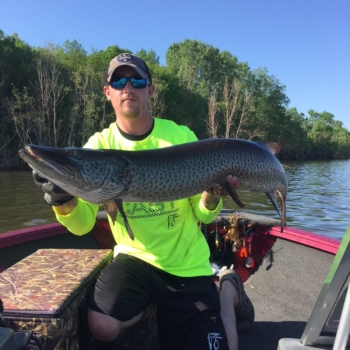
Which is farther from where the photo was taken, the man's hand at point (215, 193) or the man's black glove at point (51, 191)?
the man's hand at point (215, 193)

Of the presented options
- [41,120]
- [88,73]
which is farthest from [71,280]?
[88,73]

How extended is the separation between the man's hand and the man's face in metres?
0.77

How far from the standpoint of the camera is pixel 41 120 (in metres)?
31.2

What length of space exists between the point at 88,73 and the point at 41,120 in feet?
22.2

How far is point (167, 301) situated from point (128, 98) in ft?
4.72

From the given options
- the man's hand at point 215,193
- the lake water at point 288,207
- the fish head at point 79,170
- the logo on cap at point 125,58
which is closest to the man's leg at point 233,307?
the man's hand at point 215,193

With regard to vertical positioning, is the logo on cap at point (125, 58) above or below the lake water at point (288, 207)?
above

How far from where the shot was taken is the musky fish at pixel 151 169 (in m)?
2.01

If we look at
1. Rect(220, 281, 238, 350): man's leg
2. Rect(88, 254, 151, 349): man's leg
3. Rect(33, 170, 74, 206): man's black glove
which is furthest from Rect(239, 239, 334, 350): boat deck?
Rect(33, 170, 74, 206): man's black glove

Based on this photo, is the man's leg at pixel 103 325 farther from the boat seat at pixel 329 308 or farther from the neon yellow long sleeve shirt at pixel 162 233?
the boat seat at pixel 329 308

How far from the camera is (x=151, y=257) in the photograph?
2.51m

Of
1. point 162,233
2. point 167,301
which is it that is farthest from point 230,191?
point 167,301

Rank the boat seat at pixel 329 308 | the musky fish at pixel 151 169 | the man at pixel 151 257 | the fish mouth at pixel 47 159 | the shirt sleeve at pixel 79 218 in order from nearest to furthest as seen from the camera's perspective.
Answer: the boat seat at pixel 329 308, the fish mouth at pixel 47 159, the musky fish at pixel 151 169, the man at pixel 151 257, the shirt sleeve at pixel 79 218

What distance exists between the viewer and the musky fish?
201cm
